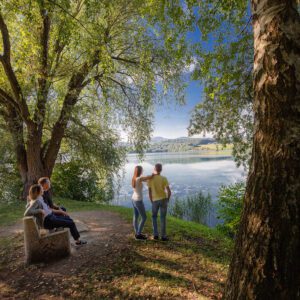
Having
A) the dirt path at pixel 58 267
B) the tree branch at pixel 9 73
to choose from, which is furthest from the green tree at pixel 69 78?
the dirt path at pixel 58 267

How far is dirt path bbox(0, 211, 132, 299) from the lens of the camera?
3.70 m

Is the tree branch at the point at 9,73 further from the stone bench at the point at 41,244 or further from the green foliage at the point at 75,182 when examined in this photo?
the green foliage at the point at 75,182

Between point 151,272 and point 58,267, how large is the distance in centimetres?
178

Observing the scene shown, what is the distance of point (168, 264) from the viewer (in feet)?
14.6

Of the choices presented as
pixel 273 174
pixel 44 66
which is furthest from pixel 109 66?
pixel 273 174

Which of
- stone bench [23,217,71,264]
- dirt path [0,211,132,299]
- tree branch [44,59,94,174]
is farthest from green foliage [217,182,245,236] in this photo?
tree branch [44,59,94,174]

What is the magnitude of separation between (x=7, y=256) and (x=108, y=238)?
7.43 feet

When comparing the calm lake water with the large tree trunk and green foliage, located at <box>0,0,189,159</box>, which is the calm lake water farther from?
the large tree trunk

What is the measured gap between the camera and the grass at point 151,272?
11.6ft

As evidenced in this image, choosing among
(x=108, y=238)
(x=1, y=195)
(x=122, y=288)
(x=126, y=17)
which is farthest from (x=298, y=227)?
(x=1, y=195)

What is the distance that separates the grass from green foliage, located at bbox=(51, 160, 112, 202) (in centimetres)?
994

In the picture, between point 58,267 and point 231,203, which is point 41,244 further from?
point 231,203

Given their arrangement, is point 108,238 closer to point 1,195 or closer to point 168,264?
point 168,264

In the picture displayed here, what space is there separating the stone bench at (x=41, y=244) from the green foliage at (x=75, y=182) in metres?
10.7
